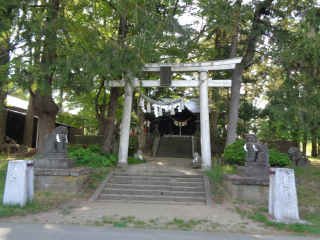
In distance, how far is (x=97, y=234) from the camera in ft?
Answer: 14.9

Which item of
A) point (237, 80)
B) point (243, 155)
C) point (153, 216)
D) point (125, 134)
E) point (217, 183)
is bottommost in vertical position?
point (153, 216)

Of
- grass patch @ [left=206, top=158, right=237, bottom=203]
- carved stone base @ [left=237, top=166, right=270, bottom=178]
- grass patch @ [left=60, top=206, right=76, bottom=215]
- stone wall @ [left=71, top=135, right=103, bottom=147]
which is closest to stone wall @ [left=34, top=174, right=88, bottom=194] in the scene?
grass patch @ [left=60, top=206, right=76, bottom=215]

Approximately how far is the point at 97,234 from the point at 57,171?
3.68 m

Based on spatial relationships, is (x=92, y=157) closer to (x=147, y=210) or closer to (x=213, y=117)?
(x=147, y=210)

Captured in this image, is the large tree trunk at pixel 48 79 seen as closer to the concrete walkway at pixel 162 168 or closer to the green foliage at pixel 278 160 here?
the concrete walkway at pixel 162 168

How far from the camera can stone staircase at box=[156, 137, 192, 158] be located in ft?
59.8

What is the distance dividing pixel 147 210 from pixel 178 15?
36.5 ft

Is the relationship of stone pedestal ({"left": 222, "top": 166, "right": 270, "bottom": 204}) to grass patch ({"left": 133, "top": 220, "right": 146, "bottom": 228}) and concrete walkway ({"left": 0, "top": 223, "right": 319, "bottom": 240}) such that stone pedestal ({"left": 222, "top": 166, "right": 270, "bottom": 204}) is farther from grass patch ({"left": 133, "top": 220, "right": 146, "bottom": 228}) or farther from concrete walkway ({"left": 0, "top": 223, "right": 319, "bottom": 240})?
grass patch ({"left": 133, "top": 220, "right": 146, "bottom": 228})

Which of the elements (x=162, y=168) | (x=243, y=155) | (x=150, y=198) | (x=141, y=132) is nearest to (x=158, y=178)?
(x=150, y=198)

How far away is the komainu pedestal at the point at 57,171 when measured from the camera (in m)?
7.57

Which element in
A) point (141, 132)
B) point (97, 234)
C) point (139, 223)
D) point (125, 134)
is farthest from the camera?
point (141, 132)

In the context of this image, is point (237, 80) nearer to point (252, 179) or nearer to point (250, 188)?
point (252, 179)

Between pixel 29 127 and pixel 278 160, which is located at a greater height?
pixel 29 127

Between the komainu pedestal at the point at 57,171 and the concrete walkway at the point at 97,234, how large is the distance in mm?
2619
